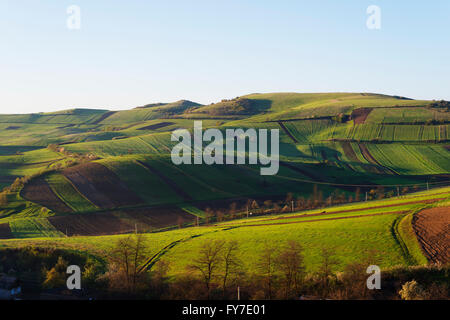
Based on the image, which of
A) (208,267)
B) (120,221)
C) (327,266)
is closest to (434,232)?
(327,266)

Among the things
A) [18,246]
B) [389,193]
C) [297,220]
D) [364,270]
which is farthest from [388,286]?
[389,193]

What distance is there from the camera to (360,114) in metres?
165

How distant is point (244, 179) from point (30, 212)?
1827 inches

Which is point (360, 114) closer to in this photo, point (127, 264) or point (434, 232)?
point (434, 232)

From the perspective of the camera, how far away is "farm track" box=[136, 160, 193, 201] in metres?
83.6

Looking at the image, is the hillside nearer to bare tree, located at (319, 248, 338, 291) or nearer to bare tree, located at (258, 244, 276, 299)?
bare tree, located at (258, 244, 276, 299)

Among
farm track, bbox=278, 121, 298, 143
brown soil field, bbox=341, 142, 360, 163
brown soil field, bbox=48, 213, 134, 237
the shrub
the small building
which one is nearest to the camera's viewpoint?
the shrub

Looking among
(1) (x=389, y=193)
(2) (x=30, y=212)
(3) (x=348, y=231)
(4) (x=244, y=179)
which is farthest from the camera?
(4) (x=244, y=179)

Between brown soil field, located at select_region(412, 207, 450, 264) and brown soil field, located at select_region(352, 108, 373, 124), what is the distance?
4466 inches

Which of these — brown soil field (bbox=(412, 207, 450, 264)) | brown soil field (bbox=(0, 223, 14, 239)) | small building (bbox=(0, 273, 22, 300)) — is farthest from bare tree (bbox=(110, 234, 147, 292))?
brown soil field (bbox=(0, 223, 14, 239))

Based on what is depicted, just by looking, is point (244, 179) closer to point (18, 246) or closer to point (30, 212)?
point (30, 212)

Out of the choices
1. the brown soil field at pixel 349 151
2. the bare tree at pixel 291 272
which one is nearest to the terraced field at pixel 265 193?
the brown soil field at pixel 349 151

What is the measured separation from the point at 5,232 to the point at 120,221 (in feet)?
57.4
